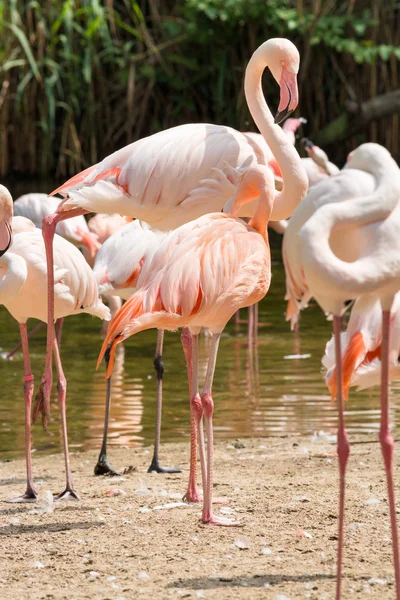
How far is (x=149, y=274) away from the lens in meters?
4.12

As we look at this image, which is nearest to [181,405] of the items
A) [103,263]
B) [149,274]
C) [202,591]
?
[103,263]

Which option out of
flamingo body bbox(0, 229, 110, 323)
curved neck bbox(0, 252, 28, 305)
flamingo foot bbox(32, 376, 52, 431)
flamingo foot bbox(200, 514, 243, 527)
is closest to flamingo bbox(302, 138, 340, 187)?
flamingo body bbox(0, 229, 110, 323)

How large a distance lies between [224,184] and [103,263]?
151 cm

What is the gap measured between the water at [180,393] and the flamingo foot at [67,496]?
3.59 feet

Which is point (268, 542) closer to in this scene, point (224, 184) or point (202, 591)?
point (202, 591)

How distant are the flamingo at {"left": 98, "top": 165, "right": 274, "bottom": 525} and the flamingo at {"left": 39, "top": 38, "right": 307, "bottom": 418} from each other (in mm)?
715

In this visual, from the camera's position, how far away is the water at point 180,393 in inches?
238

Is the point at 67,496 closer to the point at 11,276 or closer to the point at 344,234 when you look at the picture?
the point at 11,276

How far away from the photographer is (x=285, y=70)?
5254 mm

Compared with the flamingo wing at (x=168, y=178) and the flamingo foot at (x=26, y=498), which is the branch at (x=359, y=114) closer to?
the flamingo wing at (x=168, y=178)

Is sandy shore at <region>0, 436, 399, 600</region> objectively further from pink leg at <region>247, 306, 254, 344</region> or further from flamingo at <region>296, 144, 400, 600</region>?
pink leg at <region>247, 306, 254, 344</region>

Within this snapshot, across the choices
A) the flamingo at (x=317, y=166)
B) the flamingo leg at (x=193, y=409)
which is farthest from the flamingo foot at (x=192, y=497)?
the flamingo at (x=317, y=166)

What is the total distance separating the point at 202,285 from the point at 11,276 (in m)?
1.20

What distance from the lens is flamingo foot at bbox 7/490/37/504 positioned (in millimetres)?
4699
